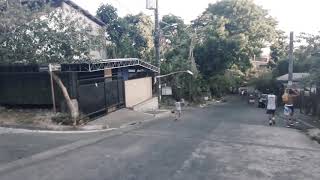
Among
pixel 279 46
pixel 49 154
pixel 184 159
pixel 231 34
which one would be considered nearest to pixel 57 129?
pixel 49 154

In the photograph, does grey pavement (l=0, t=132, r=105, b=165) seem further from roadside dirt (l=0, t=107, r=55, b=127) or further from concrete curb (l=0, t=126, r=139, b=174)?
roadside dirt (l=0, t=107, r=55, b=127)

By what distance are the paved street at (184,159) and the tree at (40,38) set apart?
6113 millimetres

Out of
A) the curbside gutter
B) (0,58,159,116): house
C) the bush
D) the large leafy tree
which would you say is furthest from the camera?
the large leafy tree

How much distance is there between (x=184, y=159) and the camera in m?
11.3

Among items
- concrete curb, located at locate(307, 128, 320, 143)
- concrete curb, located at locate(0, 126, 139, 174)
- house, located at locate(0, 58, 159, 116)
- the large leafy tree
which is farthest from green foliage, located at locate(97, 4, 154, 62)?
concrete curb, located at locate(0, 126, 139, 174)

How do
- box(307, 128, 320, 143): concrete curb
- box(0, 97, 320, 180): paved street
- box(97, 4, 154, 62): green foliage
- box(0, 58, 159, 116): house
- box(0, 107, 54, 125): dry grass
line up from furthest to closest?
box(97, 4, 154, 62): green foliage → box(0, 58, 159, 116): house → box(0, 107, 54, 125): dry grass → box(307, 128, 320, 143): concrete curb → box(0, 97, 320, 180): paved street

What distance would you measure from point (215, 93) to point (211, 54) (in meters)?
8.80

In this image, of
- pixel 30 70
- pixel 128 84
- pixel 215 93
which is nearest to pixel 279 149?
pixel 30 70

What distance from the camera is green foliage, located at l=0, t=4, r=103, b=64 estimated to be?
20.0m

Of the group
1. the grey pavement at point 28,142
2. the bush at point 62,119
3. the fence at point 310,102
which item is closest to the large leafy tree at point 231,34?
the fence at point 310,102

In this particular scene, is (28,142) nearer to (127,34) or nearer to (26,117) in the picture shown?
(26,117)

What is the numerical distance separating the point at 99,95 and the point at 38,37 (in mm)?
4981

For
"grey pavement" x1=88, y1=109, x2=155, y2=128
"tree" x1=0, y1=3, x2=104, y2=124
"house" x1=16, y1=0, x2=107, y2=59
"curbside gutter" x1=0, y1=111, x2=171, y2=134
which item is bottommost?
"grey pavement" x1=88, y1=109, x2=155, y2=128

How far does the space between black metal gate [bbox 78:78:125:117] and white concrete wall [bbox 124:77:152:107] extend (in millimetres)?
1651
